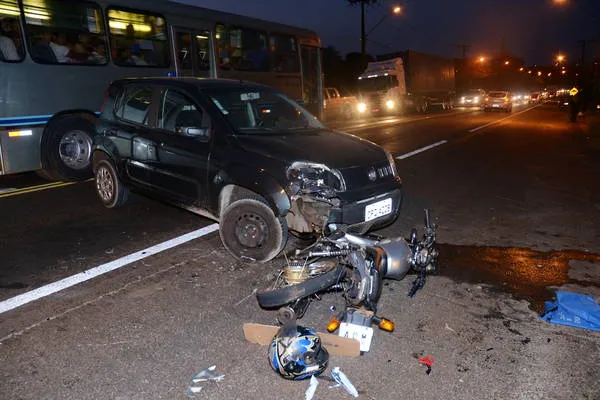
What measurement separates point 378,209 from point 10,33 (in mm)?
6874

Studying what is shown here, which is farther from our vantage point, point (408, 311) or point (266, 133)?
point (266, 133)

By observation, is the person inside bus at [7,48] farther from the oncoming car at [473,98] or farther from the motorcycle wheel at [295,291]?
the oncoming car at [473,98]

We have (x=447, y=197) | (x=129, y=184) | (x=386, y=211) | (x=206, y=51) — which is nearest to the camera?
(x=386, y=211)

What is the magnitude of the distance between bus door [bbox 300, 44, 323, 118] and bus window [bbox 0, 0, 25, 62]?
891 centimetres

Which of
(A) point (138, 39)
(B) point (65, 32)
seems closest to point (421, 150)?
(A) point (138, 39)

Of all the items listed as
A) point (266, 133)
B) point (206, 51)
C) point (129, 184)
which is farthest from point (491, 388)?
point (206, 51)

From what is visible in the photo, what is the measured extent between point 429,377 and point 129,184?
4.72 meters

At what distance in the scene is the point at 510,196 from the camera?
806cm

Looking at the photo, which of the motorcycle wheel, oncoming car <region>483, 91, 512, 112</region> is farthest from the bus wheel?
oncoming car <region>483, 91, 512, 112</region>

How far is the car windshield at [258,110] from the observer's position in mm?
5374

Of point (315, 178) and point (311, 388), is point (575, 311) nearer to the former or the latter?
point (311, 388)

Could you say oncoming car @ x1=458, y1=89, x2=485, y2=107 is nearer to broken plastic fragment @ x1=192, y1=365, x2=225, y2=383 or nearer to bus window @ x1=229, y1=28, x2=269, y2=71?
bus window @ x1=229, y1=28, x2=269, y2=71

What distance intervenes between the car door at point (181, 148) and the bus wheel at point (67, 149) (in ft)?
10.5

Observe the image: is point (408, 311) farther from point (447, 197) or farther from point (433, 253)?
point (447, 197)
